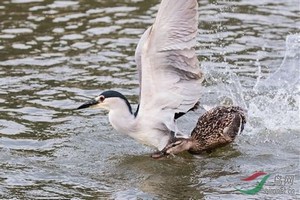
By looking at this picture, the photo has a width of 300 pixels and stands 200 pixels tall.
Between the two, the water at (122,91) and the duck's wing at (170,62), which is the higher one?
the duck's wing at (170,62)

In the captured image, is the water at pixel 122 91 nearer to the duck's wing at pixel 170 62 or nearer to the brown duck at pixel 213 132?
the brown duck at pixel 213 132

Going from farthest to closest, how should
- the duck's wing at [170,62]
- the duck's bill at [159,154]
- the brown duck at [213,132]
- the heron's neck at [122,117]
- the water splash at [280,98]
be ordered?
the water splash at [280,98]
the brown duck at [213,132]
the duck's bill at [159,154]
the heron's neck at [122,117]
the duck's wing at [170,62]

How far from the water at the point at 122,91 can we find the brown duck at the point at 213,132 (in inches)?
4.3

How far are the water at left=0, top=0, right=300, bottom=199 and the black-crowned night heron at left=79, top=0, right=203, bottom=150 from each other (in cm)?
36

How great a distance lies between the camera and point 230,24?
12.8m

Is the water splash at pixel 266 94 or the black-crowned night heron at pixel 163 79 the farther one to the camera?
the water splash at pixel 266 94

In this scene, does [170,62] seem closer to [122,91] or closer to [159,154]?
[159,154]

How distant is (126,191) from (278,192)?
1.24m

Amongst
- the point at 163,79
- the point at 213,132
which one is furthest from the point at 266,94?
the point at 163,79

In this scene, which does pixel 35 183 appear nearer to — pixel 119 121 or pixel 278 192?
pixel 119 121

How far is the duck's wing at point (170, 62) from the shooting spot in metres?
8.09

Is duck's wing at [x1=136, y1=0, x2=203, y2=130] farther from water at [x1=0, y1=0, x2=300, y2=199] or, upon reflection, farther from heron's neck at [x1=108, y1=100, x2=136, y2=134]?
water at [x1=0, y1=0, x2=300, y2=199]

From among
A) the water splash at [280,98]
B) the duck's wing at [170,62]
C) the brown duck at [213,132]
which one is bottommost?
the water splash at [280,98]

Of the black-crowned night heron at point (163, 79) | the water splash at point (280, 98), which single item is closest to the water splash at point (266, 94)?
the water splash at point (280, 98)
